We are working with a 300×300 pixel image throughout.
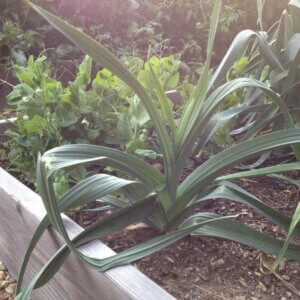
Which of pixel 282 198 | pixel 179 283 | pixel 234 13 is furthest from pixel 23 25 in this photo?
pixel 179 283

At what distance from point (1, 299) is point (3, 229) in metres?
0.22

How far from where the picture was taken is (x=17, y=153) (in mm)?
1402

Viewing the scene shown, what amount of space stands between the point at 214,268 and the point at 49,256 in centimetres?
39

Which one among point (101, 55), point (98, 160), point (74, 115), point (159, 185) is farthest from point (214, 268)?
point (74, 115)

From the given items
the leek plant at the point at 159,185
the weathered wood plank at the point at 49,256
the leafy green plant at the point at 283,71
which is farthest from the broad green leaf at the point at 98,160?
the leafy green plant at the point at 283,71

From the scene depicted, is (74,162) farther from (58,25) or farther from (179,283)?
(179,283)

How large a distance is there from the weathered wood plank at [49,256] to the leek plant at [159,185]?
4 centimetres

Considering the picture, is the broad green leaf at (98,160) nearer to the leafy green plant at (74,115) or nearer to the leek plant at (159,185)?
the leek plant at (159,185)

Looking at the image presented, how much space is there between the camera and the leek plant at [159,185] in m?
0.85

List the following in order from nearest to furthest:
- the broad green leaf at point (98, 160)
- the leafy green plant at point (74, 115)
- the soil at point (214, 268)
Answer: the broad green leaf at point (98, 160)
the soil at point (214, 268)
the leafy green plant at point (74, 115)

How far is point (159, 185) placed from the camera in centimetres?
99

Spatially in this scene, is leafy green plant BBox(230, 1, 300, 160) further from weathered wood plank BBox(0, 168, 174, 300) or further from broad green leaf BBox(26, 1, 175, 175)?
weathered wood plank BBox(0, 168, 174, 300)

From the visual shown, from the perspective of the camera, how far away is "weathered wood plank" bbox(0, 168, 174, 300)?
2.78ft

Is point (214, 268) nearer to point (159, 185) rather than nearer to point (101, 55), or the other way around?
point (159, 185)
